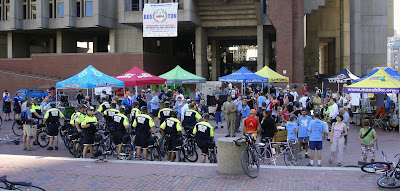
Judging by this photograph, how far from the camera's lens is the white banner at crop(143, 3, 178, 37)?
38.1 m

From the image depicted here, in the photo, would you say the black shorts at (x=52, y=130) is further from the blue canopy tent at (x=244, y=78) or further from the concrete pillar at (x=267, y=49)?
the concrete pillar at (x=267, y=49)

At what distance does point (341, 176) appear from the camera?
892 centimetres

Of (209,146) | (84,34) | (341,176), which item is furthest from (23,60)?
(341,176)

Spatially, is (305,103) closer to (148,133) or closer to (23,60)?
(148,133)

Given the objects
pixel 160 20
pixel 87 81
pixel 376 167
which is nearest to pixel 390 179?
pixel 376 167

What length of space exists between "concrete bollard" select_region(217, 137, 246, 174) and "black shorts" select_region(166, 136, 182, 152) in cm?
217

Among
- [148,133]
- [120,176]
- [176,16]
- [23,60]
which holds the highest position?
[176,16]

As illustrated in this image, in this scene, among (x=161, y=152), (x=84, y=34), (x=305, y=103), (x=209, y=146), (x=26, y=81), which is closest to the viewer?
(x=209, y=146)

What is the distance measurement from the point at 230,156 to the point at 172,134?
99.6 inches

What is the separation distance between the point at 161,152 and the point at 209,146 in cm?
209

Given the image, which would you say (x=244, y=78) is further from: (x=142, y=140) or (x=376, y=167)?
(x=376, y=167)

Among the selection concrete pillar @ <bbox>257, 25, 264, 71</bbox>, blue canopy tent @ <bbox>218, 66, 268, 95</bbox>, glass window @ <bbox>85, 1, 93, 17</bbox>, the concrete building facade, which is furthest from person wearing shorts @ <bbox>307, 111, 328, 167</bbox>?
glass window @ <bbox>85, 1, 93, 17</bbox>

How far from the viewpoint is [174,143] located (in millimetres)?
11070

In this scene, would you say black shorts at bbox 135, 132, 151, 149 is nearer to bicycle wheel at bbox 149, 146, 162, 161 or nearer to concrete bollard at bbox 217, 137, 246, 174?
bicycle wheel at bbox 149, 146, 162, 161
